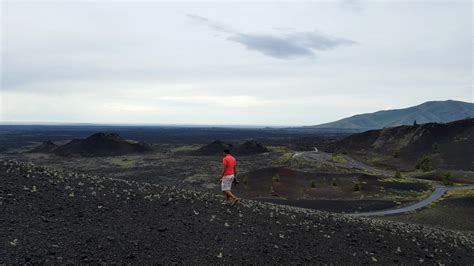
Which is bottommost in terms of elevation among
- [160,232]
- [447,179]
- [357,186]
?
[357,186]

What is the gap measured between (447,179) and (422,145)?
124 feet

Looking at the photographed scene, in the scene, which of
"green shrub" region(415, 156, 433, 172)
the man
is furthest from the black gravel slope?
"green shrub" region(415, 156, 433, 172)

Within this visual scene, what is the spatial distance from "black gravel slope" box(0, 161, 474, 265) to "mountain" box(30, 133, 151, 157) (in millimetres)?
85179

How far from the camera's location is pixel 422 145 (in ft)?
300

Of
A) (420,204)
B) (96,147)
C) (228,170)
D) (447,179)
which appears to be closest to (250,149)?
(96,147)

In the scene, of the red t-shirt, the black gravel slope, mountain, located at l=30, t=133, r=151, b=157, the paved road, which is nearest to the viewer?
the black gravel slope

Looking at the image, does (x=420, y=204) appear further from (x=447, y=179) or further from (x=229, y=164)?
(x=229, y=164)

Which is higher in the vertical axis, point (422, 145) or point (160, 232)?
point (160, 232)

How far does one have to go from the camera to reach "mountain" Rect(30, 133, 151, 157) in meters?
97.2

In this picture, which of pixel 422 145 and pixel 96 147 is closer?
pixel 422 145

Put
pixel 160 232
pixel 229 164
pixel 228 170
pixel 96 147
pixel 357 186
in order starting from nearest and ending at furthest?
pixel 160 232, pixel 229 164, pixel 228 170, pixel 357 186, pixel 96 147

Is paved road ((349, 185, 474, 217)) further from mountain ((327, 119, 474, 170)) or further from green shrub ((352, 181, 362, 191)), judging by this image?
mountain ((327, 119, 474, 170))

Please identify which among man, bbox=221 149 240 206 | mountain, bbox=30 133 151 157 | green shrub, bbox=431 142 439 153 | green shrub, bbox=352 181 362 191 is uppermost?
man, bbox=221 149 240 206

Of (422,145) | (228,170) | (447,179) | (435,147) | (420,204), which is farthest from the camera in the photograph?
(422,145)
